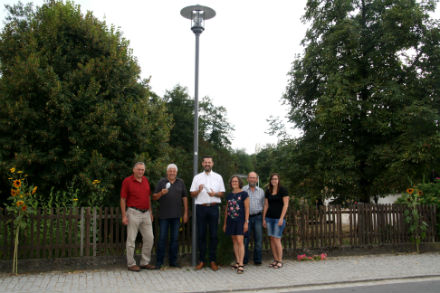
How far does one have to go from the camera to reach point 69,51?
400 inches

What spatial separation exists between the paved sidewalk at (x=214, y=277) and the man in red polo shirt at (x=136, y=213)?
308 mm

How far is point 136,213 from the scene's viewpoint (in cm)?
691

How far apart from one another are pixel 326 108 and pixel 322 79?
3.06m

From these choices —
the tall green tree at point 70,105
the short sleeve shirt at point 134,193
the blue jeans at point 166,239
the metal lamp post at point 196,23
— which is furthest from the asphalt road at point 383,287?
the tall green tree at point 70,105

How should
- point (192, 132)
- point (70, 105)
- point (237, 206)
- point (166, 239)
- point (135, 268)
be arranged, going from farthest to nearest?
point (192, 132)
point (70, 105)
point (166, 239)
point (237, 206)
point (135, 268)

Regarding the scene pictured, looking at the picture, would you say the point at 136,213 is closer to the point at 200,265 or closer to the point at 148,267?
the point at 148,267

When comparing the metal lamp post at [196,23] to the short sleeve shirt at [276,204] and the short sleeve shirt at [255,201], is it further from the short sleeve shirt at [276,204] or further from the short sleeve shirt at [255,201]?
the short sleeve shirt at [276,204]

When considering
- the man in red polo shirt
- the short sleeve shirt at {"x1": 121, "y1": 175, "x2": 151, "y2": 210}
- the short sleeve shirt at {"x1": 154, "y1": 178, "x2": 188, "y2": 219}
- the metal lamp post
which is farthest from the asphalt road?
the metal lamp post

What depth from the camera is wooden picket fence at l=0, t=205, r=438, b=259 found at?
6.79 metres

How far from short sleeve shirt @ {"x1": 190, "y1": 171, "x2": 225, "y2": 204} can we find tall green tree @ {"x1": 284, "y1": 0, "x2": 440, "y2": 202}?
8.26 metres

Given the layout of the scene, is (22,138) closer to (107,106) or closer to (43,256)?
(107,106)

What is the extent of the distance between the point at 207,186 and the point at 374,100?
33.8ft

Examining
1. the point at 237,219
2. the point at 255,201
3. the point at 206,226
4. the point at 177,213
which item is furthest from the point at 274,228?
the point at 177,213

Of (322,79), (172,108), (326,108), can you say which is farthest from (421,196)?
(172,108)
